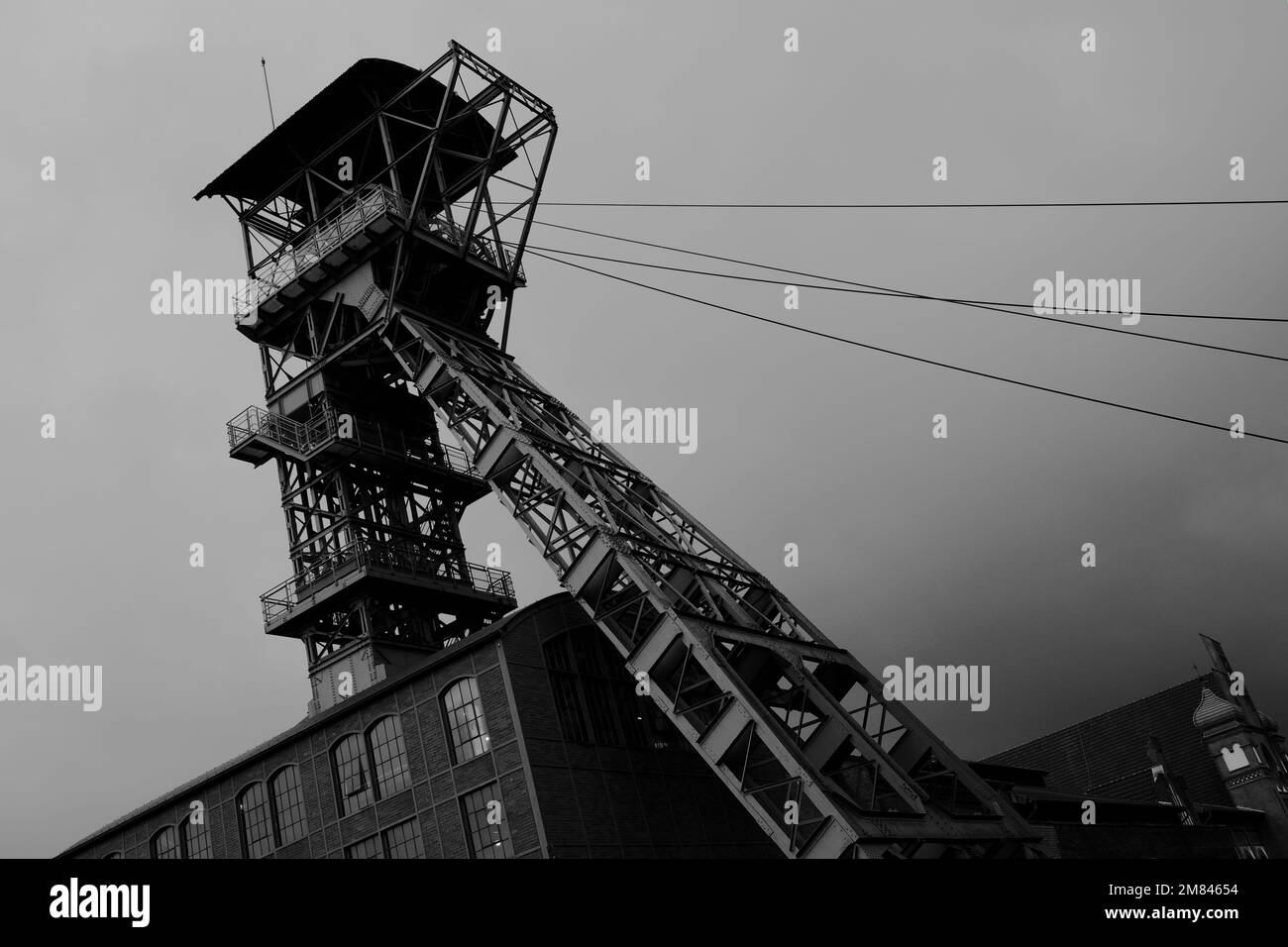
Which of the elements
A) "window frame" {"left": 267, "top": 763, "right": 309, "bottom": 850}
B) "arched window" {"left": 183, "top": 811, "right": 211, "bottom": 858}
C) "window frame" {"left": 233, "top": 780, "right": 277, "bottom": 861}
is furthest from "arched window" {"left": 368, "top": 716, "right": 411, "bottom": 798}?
"arched window" {"left": 183, "top": 811, "right": 211, "bottom": 858}

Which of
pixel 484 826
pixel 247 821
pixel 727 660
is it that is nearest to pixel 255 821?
pixel 247 821

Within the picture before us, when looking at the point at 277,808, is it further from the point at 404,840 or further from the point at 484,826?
the point at 484,826

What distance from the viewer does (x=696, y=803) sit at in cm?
2228


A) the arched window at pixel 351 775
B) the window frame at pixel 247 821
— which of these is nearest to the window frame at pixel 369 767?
the arched window at pixel 351 775

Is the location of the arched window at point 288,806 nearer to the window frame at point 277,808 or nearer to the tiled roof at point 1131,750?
the window frame at point 277,808

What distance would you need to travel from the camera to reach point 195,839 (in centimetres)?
2520

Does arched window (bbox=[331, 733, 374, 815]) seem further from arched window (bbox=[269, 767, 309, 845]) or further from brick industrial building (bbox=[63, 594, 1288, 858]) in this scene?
arched window (bbox=[269, 767, 309, 845])

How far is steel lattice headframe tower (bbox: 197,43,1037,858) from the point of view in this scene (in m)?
18.2

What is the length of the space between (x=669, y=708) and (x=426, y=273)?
15463 mm

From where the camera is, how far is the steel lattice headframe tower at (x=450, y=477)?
18188 mm

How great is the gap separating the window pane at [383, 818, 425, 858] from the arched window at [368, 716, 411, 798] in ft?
2.24

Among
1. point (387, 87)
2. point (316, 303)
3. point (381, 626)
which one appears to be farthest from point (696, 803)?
point (387, 87)

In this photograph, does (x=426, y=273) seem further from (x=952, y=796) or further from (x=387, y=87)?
(x=952, y=796)

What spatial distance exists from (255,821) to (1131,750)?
3760 cm
